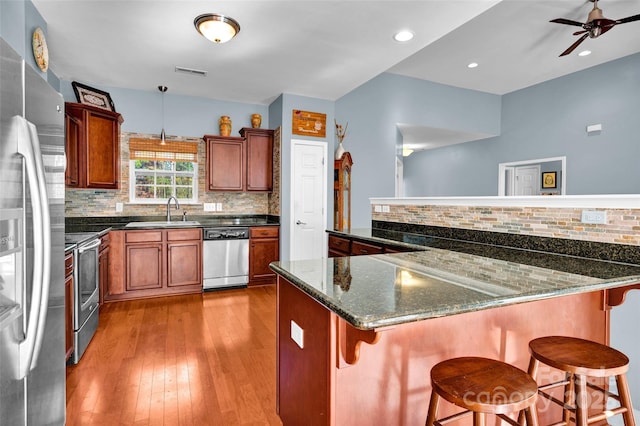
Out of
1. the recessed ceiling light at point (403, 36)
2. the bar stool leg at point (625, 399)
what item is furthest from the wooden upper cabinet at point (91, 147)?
the bar stool leg at point (625, 399)

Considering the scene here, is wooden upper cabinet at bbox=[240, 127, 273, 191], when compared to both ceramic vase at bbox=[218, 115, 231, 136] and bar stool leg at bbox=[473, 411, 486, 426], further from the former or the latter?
bar stool leg at bbox=[473, 411, 486, 426]

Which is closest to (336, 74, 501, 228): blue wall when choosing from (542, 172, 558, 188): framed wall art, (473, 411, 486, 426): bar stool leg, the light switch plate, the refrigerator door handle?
(542, 172, 558, 188): framed wall art

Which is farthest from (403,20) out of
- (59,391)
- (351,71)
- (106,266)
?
(106,266)

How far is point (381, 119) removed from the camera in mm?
5703

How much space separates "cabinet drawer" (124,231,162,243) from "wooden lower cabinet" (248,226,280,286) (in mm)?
1129

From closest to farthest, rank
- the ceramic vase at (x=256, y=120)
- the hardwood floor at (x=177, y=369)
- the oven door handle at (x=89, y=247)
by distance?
the hardwood floor at (x=177, y=369)
the oven door handle at (x=89, y=247)
the ceramic vase at (x=256, y=120)

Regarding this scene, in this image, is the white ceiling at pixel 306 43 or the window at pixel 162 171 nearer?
the white ceiling at pixel 306 43

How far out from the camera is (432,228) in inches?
124

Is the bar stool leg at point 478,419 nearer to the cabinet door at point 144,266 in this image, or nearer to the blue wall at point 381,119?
the cabinet door at point 144,266

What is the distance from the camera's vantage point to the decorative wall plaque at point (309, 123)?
4781mm

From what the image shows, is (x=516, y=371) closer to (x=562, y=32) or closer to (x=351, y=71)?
(x=351, y=71)

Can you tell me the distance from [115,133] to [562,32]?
5.49 m

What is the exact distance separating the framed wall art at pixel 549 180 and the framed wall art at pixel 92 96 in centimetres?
664

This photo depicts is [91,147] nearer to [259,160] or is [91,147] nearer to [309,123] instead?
[259,160]
